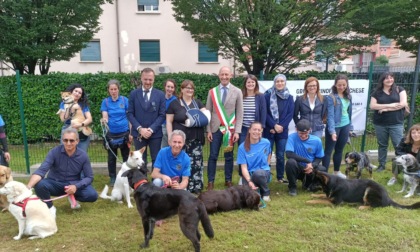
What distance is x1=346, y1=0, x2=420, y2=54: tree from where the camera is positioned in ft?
26.1

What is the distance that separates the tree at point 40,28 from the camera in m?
9.11

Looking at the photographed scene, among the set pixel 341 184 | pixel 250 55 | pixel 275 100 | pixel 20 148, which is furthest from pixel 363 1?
pixel 20 148

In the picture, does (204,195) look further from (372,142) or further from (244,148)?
(372,142)

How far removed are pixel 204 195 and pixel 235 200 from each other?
A: 0.49 metres

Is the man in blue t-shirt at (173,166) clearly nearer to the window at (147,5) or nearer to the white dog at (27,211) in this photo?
the white dog at (27,211)

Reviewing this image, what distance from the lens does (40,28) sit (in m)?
9.44

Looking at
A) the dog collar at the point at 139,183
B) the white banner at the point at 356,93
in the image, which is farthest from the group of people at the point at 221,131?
the white banner at the point at 356,93

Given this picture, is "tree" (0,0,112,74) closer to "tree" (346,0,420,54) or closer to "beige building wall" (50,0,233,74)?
"beige building wall" (50,0,233,74)

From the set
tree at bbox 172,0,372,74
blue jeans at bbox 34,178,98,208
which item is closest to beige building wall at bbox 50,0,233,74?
tree at bbox 172,0,372,74

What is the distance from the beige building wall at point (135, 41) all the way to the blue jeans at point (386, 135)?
1309 centimetres

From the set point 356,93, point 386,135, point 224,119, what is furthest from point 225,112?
point 356,93

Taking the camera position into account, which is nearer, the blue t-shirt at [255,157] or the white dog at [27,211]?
the white dog at [27,211]

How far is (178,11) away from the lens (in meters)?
9.24

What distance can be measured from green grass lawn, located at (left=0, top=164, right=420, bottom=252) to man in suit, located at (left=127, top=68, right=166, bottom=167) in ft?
4.07
